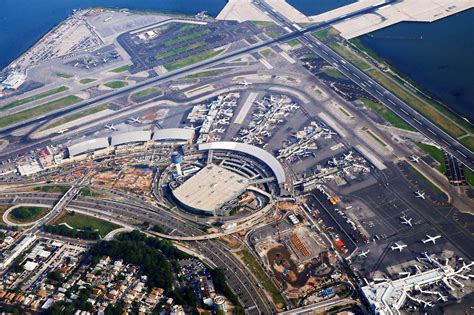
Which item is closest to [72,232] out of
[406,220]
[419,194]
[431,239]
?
[406,220]

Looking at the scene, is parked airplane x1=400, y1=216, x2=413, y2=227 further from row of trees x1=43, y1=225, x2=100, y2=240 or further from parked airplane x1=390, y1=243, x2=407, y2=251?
row of trees x1=43, y1=225, x2=100, y2=240

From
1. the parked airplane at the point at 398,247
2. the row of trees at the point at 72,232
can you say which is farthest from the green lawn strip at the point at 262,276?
the row of trees at the point at 72,232

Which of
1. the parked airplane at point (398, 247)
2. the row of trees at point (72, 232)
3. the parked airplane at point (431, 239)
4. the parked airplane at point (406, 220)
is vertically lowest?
the parked airplane at point (431, 239)

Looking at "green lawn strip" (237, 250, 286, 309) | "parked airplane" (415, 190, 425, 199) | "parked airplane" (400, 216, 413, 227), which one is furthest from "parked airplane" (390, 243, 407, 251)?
"green lawn strip" (237, 250, 286, 309)

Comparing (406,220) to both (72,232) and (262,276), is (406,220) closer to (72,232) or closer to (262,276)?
(262,276)

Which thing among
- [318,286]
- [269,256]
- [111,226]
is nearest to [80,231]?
[111,226]

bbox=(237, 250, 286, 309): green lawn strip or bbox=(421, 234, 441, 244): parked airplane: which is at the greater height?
bbox=(237, 250, 286, 309): green lawn strip

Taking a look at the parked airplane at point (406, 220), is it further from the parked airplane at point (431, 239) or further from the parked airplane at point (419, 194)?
the parked airplane at point (419, 194)

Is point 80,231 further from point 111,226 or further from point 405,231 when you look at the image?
point 405,231
